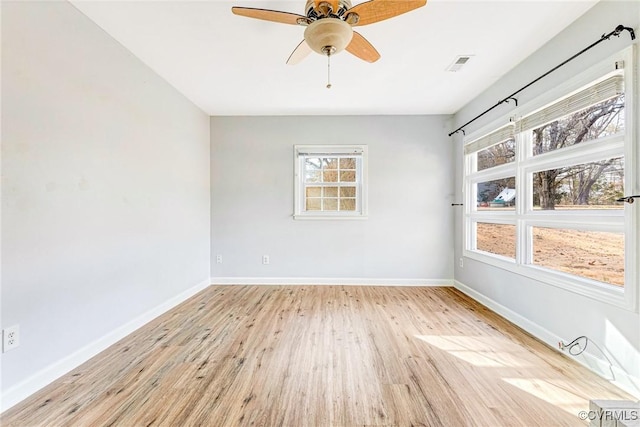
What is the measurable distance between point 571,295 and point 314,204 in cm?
298

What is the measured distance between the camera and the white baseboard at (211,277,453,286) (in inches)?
154

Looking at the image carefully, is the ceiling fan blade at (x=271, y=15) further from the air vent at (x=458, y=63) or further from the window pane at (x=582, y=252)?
the window pane at (x=582, y=252)

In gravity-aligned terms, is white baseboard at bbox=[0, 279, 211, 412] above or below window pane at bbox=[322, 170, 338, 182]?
below

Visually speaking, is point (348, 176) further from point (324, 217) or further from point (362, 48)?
point (362, 48)

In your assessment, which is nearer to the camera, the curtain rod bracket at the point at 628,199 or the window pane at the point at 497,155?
the curtain rod bracket at the point at 628,199

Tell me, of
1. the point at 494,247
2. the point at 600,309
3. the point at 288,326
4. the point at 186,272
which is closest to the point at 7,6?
the point at 186,272

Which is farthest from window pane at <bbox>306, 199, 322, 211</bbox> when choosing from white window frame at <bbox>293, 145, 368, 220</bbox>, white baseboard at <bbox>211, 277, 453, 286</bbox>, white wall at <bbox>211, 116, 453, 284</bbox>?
white baseboard at <bbox>211, 277, 453, 286</bbox>

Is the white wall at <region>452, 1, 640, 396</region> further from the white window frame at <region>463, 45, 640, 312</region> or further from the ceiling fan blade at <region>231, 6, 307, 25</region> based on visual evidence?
the ceiling fan blade at <region>231, 6, 307, 25</region>

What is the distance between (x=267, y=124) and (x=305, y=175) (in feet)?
3.13

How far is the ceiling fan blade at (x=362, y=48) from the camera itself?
177 cm

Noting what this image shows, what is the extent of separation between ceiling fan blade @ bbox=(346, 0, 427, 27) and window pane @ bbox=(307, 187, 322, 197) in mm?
2616

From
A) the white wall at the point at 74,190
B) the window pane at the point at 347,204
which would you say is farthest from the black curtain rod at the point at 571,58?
the white wall at the point at 74,190

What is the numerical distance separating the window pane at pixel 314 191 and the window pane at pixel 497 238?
2220 millimetres

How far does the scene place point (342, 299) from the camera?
3.32 metres
